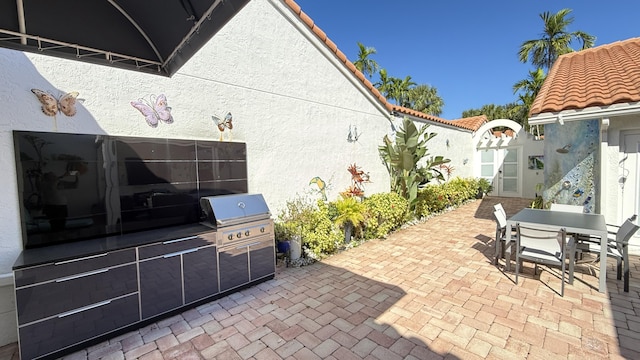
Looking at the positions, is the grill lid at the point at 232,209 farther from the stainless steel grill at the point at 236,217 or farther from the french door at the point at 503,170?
the french door at the point at 503,170

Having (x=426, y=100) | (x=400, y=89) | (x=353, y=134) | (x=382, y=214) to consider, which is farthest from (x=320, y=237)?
(x=426, y=100)

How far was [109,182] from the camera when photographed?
4723 mm

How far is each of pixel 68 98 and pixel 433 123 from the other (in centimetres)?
1428

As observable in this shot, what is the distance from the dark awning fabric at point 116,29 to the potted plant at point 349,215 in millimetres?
5441

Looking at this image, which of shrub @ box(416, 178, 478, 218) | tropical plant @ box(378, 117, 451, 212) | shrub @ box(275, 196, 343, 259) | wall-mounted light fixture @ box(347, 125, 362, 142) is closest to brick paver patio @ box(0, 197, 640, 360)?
shrub @ box(275, 196, 343, 259)

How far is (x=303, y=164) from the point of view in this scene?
8.16 meters

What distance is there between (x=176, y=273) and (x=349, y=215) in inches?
187

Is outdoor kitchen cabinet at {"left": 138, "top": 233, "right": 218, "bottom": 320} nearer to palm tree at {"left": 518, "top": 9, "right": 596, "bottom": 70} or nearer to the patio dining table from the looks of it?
the patio dining table

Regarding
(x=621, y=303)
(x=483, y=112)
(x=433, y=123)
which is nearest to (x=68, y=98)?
(x=621, y=303)

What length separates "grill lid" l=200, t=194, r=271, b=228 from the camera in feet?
17.0

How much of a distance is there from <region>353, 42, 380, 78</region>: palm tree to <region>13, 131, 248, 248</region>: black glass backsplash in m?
25.0

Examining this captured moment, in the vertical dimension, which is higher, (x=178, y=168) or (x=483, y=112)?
(x=483, y=112)

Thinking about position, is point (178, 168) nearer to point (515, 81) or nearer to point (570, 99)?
point (570, 99)

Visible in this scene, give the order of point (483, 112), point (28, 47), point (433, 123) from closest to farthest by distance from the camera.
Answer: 1. point (28, 47)
2. point (433, 123)
3. point (483, 112)
